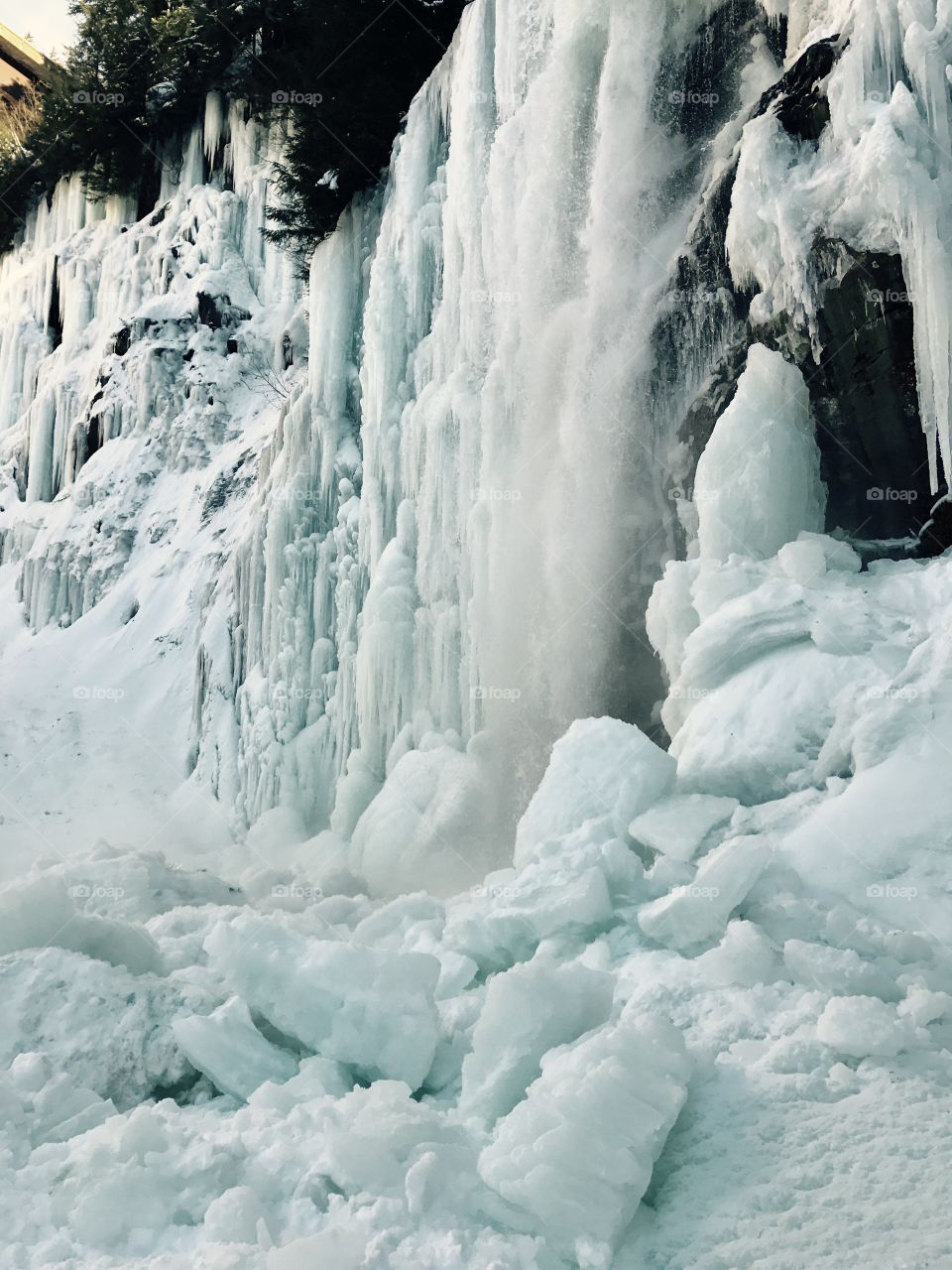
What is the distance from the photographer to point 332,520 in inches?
477

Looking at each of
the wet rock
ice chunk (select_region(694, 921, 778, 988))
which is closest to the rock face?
the wet rock

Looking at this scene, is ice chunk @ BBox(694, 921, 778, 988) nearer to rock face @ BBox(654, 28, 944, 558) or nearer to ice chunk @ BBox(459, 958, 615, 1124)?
ice chunk @ BBox(459, 958, 615, 1124)

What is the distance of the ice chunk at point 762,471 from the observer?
6.76 metres

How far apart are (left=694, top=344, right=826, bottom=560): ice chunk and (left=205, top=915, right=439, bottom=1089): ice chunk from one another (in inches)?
135

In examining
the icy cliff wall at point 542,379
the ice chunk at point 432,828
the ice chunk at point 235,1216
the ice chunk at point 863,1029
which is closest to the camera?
the ice chunk at point 235,1216

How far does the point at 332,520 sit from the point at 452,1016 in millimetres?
8019

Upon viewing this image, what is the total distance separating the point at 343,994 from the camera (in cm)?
452

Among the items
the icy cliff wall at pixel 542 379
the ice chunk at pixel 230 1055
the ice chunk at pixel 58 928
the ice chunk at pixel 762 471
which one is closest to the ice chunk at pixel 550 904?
the ice chunk at pixel 230 1055

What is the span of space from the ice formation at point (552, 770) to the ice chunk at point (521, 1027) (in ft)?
0.06

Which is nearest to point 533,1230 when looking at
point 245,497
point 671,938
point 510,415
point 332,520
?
point 671,938

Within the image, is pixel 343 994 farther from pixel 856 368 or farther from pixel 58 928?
pixel 856 368

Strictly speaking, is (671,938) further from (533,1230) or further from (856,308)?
(856,308)

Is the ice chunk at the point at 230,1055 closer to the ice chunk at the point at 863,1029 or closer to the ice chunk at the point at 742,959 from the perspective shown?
the ice chunk at the point at 742,959

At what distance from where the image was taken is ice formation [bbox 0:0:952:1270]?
3541 mm
